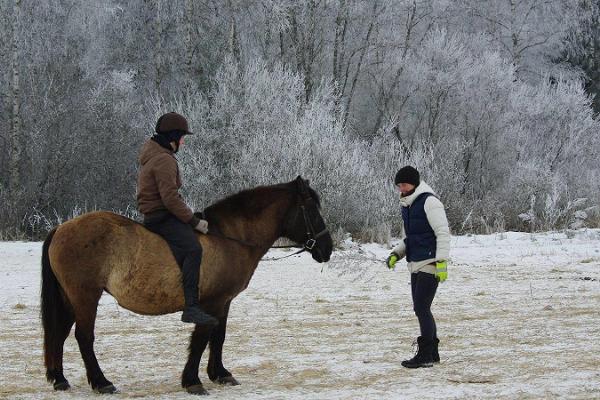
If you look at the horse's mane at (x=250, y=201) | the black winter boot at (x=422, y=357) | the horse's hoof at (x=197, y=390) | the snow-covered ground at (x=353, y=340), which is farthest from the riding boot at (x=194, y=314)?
the black winter boot at (x=422, y=357)

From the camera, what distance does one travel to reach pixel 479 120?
3061cm

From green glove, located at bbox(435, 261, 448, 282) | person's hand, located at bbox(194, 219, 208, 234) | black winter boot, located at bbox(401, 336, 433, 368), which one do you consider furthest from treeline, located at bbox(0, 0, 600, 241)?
person's hand, located at bbox(194, 219, 208, 234)

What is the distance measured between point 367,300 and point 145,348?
454cm

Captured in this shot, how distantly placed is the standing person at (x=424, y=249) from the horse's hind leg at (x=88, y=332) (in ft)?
8.99

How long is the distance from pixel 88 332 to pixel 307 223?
208 centimetres

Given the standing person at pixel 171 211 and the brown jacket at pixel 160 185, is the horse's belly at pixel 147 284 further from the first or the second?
the brown jacket at pixel 160 185

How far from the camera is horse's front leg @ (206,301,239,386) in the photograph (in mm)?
7105

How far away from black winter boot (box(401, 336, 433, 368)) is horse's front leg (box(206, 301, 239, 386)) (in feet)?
5.37

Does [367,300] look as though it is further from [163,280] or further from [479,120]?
[479,120]

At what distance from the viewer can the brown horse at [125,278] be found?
264 inches

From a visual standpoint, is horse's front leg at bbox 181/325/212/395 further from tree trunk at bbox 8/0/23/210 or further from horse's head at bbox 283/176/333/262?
tree trunk at bbox 8/0/23/210

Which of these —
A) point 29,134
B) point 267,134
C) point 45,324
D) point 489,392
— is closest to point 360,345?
point 489,392

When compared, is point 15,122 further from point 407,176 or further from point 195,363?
point 195,363

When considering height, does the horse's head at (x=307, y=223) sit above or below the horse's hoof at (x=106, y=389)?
above
